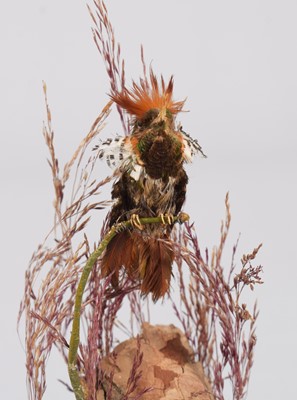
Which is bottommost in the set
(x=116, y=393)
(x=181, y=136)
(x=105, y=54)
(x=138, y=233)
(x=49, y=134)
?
(x=116, y=393)

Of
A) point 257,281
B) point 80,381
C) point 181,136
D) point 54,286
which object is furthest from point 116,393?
point 181,136

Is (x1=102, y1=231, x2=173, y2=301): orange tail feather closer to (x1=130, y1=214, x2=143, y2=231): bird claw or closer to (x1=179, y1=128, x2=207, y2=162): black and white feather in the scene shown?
(x1=130, y1=214, x2=143, y2=231): bird claw

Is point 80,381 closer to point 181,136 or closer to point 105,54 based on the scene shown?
point 181,136

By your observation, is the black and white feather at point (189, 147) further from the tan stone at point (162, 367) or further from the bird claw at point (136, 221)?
the tan stone at point (162, 367)

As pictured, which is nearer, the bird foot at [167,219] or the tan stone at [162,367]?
the bird foot at [167,219]

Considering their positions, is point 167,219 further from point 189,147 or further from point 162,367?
point 162,367

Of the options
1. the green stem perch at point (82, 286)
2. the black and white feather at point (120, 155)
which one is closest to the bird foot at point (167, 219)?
the green stem perch at point (82, 286)

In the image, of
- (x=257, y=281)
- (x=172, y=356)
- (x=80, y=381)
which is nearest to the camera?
(x=257, y=281)
